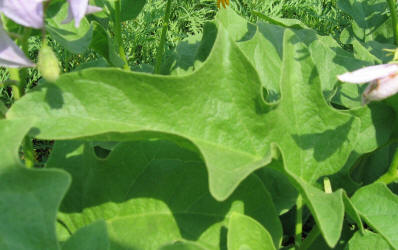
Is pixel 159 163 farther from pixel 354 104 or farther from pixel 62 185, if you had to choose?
pixel 354 104

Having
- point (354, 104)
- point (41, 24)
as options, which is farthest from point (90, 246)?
point (354, 104)

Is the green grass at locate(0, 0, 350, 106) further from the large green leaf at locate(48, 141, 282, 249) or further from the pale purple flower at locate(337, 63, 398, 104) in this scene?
the pale purple flower at locate(337, 63, 398, 104)

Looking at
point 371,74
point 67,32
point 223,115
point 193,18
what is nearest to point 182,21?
point 193,18

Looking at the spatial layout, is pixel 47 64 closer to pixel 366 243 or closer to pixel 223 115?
pixel 223 115

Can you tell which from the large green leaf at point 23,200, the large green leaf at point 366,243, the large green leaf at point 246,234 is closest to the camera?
the large green leaf at point 23,200

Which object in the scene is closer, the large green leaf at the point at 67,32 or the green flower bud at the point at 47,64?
the green flower bud at the point at 47,64

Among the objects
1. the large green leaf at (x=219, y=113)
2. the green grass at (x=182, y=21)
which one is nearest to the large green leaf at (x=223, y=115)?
the large green leaf at (x=219, y=113)

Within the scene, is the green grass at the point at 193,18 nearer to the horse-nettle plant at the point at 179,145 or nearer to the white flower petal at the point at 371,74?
the horse-nettle plant at the point at 179,145

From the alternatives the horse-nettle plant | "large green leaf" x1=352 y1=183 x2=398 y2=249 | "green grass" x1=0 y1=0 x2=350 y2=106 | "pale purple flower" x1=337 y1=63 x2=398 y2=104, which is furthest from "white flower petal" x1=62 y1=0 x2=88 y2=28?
"green grass" x1=0 y1=0 x2=350 y2=106
